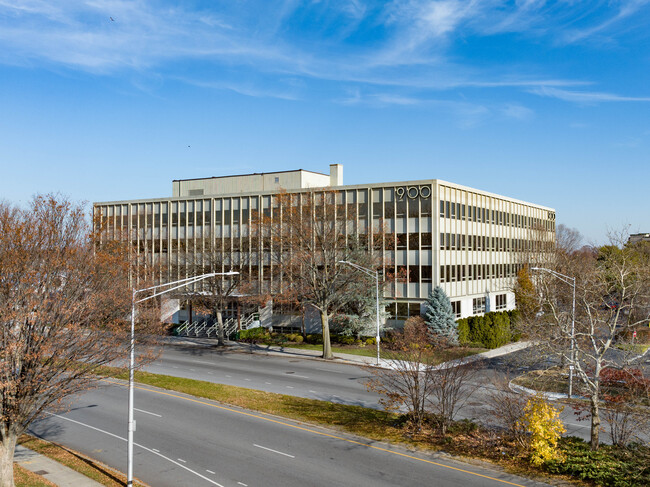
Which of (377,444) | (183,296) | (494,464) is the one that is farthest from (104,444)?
(183,296)

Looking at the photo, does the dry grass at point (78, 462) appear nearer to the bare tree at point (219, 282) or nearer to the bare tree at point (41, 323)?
the bare tree at point (41, 323)

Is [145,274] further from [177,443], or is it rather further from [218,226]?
[177,443]

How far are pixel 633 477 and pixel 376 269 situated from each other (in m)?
34.2

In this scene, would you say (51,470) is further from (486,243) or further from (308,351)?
(486,243)

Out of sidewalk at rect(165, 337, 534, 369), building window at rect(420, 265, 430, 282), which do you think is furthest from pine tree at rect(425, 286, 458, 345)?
sidewalk at rect(165, 337, 534, 369)

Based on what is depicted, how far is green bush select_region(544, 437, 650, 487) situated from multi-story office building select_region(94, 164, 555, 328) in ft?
98.0

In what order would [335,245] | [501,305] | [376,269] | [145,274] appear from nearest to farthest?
[335,245]
[376,269]
[145,274]
[501,305]

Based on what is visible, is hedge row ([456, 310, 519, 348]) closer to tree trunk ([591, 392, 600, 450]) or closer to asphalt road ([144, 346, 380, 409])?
asphalt road ([144, 346, 380, 409])

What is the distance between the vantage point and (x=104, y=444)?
22.0m

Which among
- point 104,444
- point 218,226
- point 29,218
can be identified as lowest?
point 104,444

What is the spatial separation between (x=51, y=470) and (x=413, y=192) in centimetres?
3835

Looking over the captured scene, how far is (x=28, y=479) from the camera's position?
1777cm

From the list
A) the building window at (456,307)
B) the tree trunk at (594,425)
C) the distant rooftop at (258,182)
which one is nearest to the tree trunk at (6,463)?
the tree trunk at (594,425)

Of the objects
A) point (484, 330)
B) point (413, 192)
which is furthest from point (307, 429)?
point (413, 192)
